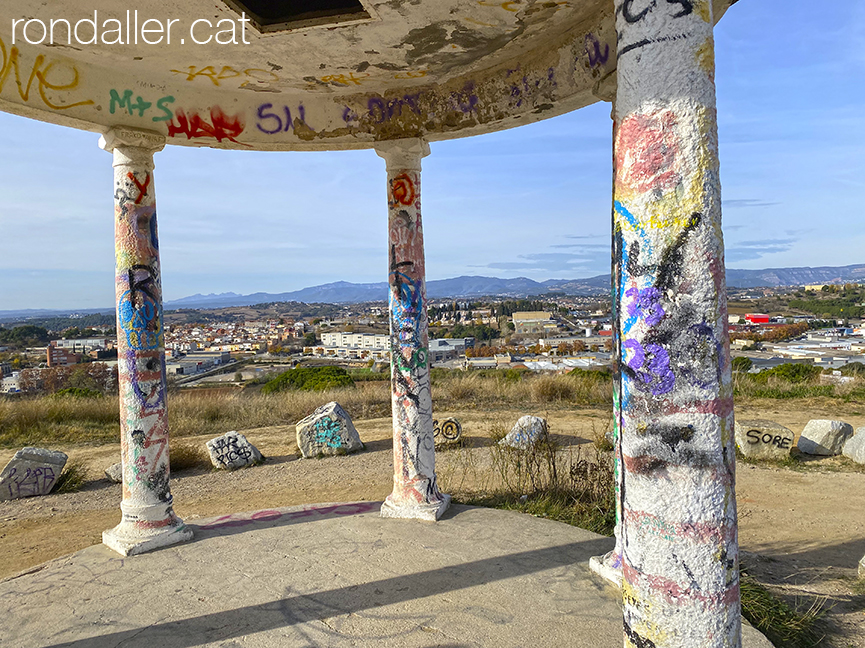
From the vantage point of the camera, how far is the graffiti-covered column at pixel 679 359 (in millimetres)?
2887

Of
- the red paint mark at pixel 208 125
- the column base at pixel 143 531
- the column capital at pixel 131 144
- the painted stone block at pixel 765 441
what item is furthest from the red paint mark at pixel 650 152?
the painted stone block at pixel 765 441

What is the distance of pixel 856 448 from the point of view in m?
13.7

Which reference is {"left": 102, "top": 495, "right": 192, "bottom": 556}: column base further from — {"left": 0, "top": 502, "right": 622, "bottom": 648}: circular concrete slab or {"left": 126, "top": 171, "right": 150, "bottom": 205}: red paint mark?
{"left": 126, "top": 171, "right": 150, "bottom": 205}: red paint mark

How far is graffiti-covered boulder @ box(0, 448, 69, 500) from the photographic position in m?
12.5

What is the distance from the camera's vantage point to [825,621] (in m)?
6.42

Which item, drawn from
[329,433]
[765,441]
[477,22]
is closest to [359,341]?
[329,433]

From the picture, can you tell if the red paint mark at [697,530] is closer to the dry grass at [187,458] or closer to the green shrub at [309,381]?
the dry grass at [187,458]

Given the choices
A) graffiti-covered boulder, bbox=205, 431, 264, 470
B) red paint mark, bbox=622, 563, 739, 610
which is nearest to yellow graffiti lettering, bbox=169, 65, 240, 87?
red paint mark, bbox=622, 563, 739, 610

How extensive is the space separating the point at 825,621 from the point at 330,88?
8699 millimetres

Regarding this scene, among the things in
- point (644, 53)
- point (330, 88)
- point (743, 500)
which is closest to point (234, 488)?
point (330, 88)

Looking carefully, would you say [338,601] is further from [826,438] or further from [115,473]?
[826,438]

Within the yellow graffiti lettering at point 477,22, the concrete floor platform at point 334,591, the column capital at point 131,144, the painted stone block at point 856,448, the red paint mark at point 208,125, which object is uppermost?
the yellow graffiti lettering at point 477,22

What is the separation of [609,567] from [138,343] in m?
6.38

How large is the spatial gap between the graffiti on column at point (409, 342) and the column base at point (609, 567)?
103 inches
